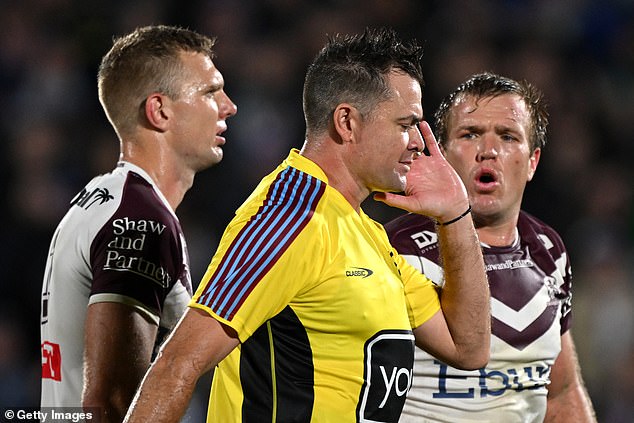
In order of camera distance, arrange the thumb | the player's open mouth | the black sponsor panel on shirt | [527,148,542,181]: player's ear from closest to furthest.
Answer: the black sponsor panel on shirt
the thumb
the player's open mouth
[527,148,542,181]: player's ear

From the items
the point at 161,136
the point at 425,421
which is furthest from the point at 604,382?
the point at 161,136

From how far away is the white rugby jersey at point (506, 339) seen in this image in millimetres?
3861

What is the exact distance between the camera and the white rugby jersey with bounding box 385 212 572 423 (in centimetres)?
386

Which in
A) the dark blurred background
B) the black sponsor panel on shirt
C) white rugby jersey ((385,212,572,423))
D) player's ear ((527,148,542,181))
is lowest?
the black sponsor panel on shirt

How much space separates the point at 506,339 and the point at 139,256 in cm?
149

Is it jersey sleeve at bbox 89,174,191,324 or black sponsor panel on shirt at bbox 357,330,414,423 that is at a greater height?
jersey sleeve at bbox 89,174,191,324

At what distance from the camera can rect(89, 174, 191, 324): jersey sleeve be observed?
11.5 ft

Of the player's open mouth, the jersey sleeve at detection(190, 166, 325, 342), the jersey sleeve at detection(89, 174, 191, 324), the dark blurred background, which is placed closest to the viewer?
the jersey sleeve at detection(190, 166, 325, 342)

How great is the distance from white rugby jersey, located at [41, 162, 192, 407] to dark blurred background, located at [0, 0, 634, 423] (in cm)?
351

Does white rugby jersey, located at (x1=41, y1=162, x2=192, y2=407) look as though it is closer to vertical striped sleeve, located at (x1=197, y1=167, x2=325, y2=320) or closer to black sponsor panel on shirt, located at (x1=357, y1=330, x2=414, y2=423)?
vertical striped sleeve, located at (x1=197, y1=167, x2=325, y2=320)

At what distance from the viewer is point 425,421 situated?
12.6ft

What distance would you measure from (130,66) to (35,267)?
135 inches

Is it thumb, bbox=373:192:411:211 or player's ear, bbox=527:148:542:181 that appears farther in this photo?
player's ear, bbox=527:148:542:181

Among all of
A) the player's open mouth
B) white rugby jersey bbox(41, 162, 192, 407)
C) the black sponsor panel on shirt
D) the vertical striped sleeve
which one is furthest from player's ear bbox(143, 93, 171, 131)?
the black sponsor panel on shirt
